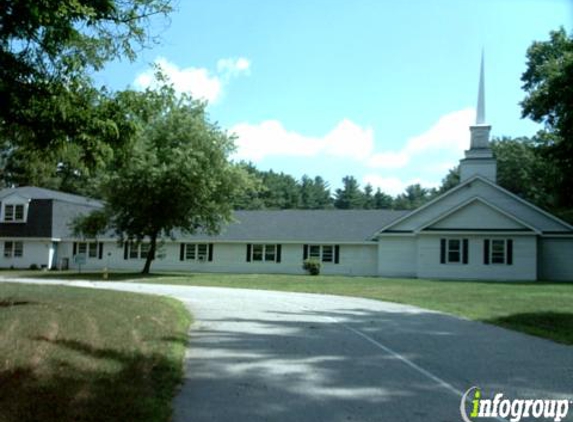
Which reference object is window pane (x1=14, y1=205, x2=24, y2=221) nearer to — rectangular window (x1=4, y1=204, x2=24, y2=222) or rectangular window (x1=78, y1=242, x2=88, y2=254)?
rectangular window (x1=4, y1=204, x2=24, y2=222)

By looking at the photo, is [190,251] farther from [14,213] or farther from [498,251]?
[498,251]

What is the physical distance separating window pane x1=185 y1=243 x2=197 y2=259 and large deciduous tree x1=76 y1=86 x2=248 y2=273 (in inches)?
275

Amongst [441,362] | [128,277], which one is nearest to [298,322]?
[441,362]

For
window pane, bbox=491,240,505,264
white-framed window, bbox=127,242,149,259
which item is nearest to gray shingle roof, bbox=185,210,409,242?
white-framed window, bbox=127,242,149,259

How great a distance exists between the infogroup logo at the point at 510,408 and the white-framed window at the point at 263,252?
36444 millimetres

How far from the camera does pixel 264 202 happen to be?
9244 cm

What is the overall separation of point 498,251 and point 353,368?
1193 inches

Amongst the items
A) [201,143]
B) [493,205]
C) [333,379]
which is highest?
[201,143]

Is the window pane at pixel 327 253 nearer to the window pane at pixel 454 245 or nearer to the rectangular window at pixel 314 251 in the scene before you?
the rectangular window at pixel 314 251

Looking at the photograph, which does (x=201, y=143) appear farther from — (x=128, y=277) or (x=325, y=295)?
(x=325, y=295)

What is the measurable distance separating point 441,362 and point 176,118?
94.6ft

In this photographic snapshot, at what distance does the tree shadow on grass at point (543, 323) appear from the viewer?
13344 mm

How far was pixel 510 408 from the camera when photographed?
691cm

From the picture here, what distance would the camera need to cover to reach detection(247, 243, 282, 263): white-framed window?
43.8m
